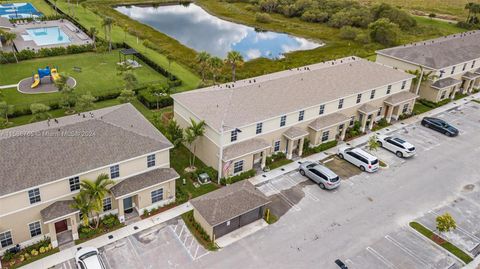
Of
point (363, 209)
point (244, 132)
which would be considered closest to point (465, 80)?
point (363, 209)

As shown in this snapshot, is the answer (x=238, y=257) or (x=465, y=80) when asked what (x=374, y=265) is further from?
(x=465, y=80)

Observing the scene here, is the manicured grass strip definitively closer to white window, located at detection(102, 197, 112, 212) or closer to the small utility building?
the small utility building

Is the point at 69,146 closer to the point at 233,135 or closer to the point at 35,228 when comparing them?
the point at 35,228

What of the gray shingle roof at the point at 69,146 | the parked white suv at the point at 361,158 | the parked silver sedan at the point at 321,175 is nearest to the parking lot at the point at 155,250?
the gray shingle roof at the point at 69,146

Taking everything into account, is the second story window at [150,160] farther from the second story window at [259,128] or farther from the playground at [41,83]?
the playground at [41,83]

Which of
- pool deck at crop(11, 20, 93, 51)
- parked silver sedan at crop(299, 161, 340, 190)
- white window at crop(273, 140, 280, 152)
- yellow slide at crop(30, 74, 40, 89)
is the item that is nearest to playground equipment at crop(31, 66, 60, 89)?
yellow slide at crop(30, 74, 40, 89)

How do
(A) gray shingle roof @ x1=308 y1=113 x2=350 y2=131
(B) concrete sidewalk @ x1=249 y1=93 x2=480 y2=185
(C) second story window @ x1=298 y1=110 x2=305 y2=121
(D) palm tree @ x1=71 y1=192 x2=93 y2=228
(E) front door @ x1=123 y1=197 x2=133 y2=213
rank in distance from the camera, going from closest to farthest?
(D) palm tree @ x1=71 y1=192 x2=93 y2=228, (E) front door @ x1=123 y1=197 x2=133 y2=213, (B) concrete sidewalk @ x1=249 y1=93 x2=480 y2=185, (C) second story window @ x1=298 y1=110 x2=305 y2=121, (A) gray shingle roof @ x1=308 y1=113 x2=350 y2=131
